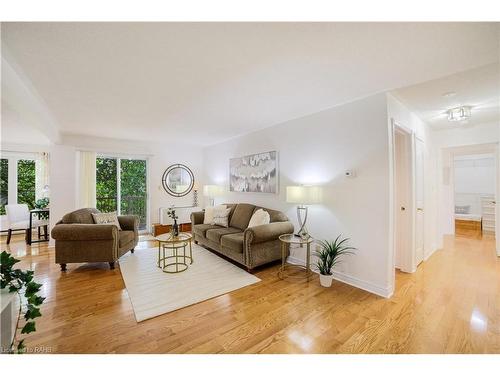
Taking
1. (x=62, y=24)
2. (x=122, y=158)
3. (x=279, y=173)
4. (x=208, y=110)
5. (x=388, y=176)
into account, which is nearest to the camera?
(x=62, y=24)

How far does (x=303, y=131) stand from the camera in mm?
3326

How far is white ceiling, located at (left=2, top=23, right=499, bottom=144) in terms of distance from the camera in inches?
56.6

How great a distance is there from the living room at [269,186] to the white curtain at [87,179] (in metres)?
0.04

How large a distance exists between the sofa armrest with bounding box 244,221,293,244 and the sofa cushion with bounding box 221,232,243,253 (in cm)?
21

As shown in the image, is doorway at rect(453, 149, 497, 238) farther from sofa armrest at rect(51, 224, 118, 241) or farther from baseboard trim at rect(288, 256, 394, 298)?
sofa armrest at rect(51, 224, 118, 241)

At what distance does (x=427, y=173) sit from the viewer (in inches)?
146

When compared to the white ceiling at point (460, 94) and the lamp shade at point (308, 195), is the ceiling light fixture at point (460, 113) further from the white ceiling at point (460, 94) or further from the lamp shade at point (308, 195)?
Result: the lamp shade at point (308, 195)

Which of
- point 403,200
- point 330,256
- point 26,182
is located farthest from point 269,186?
point 26,182

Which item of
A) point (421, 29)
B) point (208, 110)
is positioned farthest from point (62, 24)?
point (421, 29)

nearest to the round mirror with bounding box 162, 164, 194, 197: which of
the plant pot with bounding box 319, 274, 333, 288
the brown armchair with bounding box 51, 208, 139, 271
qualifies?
the brown armchair with bounding box 51, 208, 139, 271

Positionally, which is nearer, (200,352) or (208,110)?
(200,352)

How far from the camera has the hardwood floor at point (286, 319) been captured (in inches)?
64.7
